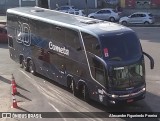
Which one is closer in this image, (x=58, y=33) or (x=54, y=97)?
(x=54, y=97)

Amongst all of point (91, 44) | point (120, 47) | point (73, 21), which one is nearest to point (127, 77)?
point (120, 47)

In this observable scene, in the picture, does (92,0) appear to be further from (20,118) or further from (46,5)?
(20,118)

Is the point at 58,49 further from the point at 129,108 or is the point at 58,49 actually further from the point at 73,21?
the point at 129,108

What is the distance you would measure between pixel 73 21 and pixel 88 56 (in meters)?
2.94

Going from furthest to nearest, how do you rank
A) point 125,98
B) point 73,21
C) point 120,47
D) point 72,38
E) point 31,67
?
point 31,67 < point 73,21 < point 72,38 < point 120,47 < point 125,98

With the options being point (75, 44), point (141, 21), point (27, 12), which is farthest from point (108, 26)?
point (141, 21)

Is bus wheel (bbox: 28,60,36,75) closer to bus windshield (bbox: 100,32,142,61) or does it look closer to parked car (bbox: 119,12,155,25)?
bus windshield (bbox: 100,32,142,61)

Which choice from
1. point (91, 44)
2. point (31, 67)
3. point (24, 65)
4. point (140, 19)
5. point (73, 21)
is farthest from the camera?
point (140, 19)

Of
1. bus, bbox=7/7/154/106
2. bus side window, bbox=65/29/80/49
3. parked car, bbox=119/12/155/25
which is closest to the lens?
bus, bbox=7/7/154/106

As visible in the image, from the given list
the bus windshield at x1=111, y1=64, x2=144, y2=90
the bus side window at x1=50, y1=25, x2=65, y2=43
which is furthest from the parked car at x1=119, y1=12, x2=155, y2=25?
the bus windshield at x1=111, y1=64, x2=144, y2=90

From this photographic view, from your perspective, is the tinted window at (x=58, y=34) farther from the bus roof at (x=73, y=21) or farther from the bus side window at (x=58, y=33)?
the bus roof at (x=73, y=21)

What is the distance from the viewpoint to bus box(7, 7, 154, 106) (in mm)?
16562

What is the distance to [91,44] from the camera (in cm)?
1730

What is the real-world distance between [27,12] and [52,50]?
13.8 feet
